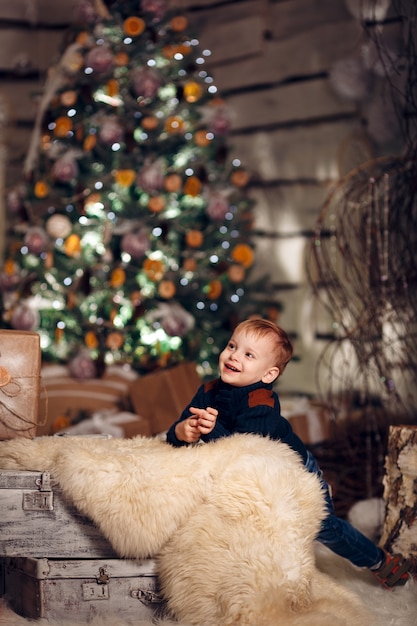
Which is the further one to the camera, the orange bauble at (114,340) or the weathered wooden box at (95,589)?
the orange bauble at (114,340)

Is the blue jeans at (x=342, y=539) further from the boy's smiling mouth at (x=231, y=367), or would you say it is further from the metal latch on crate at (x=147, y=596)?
the metal latch on crate at (x=147, y=596)

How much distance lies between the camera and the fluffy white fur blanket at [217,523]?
2.26 metres

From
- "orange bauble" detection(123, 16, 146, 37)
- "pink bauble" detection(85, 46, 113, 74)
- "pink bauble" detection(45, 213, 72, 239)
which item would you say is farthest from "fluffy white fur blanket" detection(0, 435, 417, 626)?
"orange bauble" detection(123, 16, 146, 37)

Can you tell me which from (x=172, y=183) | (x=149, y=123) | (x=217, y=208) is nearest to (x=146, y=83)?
(x=149, y=123)

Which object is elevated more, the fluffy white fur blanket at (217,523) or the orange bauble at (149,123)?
the orange bauble at (149,123)

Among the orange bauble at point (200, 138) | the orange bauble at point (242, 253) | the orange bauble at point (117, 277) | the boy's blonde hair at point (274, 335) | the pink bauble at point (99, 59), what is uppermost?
the pink bauble at point (99, 59)

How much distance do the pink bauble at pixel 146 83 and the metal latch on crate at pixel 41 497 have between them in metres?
2.94

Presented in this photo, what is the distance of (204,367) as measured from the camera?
5074 millimetres

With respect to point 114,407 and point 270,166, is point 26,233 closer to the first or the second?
point 114,407

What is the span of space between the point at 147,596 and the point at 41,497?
43cm

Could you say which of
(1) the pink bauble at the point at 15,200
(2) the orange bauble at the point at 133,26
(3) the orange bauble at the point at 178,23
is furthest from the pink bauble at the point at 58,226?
(3) the orange bauble at the point at 178,23

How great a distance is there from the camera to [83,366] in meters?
4.75

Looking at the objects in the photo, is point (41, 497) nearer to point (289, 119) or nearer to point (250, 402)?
point (250, 402)

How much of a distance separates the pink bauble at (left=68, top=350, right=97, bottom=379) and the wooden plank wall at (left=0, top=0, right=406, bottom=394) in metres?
1.53
